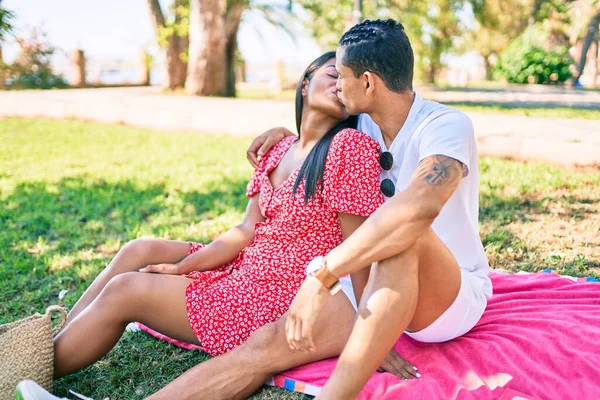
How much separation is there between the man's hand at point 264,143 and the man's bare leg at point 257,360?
3.34 feet

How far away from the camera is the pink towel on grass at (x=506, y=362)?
2.59m

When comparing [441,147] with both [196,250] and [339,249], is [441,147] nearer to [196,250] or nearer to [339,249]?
[339,249]

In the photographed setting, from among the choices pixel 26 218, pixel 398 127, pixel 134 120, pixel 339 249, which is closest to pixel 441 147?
pixel 398 127

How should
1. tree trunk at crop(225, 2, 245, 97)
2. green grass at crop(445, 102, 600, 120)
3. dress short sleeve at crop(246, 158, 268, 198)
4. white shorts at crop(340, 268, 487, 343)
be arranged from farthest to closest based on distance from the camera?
tree trunk at crop(225, 2, 245, 97), green grass at crop(445, 102, 600, 120), dress short sleeve at crop(246, 158, 268, 198), white shorts at crop(340, 268, 487, 343)

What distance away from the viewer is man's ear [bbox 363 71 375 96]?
2.73 metres

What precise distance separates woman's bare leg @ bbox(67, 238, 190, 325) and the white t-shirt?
1.11 metres

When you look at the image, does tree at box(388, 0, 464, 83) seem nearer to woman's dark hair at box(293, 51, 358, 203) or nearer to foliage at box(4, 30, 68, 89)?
foliage at box(4, 30, 68, 89)

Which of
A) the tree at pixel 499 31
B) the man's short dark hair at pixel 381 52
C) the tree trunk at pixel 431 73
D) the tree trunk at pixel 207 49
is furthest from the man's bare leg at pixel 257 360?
the tree at pixel 499 31

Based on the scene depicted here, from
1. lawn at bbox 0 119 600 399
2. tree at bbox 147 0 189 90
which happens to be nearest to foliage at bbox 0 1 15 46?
lawn at bbox 0 119 600 399

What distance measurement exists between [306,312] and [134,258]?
1221 millimetres

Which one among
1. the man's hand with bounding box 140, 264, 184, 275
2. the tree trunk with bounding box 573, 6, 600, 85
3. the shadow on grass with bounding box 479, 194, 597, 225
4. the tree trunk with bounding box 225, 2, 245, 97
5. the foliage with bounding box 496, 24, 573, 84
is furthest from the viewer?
the tree trunk with bounding box 573, 6, 600, 85

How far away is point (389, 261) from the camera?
7.63 feet

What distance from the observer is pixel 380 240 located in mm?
2281

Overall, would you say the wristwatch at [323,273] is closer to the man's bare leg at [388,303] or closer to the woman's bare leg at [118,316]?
the man's bare leg at [388,303]
